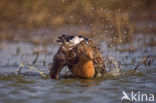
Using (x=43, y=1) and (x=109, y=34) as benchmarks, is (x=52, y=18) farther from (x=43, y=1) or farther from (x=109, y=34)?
(x=109, y=34)

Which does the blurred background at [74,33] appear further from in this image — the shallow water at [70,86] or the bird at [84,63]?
the bird at [84,63]

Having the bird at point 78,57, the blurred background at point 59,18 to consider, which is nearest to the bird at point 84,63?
the bird at point 78,57

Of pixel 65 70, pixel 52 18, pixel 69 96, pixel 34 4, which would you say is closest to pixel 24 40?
pixel 52 18

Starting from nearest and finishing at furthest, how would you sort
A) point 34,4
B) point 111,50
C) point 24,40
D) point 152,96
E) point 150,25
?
point 152,96 < point 111,50 < point 24,40 < point 150,25 < point 34,4

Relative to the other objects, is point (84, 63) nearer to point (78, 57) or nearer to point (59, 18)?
point (78, 57)

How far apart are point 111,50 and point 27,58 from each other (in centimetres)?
212

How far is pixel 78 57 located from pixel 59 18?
7610 millimetres

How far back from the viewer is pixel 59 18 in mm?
13227

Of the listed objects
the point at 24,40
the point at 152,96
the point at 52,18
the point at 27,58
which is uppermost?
the point at 52,18

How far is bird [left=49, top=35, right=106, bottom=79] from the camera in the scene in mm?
5676

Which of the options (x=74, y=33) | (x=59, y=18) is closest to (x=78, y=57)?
(x=74, y=33)

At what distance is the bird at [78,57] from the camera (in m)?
5.68

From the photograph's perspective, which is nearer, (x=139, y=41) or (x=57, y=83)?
(x=57, y=83)

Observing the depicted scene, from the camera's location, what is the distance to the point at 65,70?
21.2 feet
